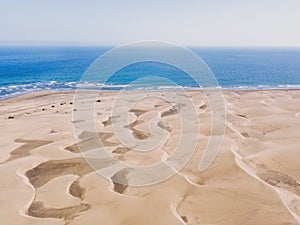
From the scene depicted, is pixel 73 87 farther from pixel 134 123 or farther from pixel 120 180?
pixel 120 180

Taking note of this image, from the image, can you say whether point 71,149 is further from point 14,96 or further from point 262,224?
point 14,96

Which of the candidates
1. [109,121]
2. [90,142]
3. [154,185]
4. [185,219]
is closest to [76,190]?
→ [154,185]

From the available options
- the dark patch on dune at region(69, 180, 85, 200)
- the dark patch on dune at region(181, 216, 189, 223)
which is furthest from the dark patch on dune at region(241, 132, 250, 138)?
the dark patch on dune at region(69, 180, 85, 200)

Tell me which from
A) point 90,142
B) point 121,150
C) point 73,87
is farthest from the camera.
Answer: point 73,87

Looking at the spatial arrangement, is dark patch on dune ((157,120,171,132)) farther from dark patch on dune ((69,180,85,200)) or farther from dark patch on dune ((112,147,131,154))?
dark patch on dune ((69,180,85,200))

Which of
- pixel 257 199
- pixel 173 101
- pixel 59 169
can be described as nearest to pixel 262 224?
pixel 257 199
